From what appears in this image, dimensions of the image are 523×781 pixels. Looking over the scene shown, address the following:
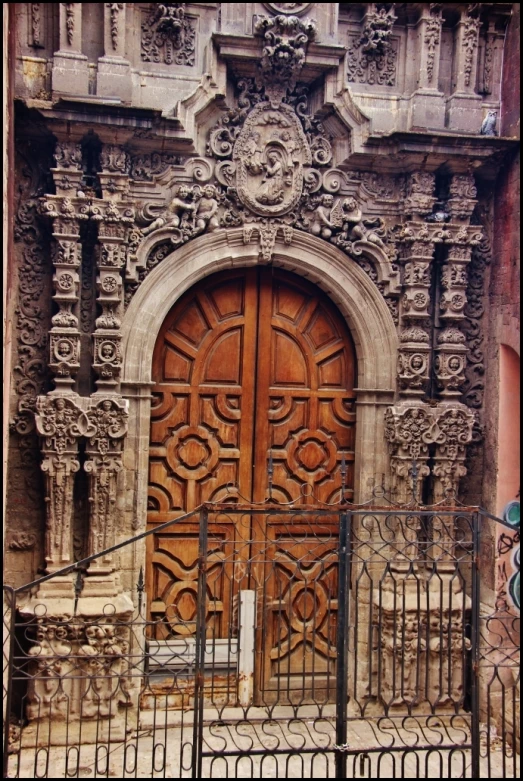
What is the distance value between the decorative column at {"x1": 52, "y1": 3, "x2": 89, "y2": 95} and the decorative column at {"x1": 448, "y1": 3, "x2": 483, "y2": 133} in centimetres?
291

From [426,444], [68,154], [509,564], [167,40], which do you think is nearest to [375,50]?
[167,40]

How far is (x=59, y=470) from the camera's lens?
20.0 feet

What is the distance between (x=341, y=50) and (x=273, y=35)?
56 cm

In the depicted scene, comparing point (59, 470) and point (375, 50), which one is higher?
point (375, 50)

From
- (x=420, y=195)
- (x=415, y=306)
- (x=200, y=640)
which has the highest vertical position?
(x=420, y=195)

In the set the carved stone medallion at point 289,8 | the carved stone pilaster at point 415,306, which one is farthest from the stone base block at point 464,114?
the carved stone medallion at point 289,8

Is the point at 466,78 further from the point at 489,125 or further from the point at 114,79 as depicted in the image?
the point at 114,79

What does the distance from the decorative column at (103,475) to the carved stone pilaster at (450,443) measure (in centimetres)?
252

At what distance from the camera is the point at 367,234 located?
6664 mm

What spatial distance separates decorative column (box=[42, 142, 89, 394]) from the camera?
19.8ft

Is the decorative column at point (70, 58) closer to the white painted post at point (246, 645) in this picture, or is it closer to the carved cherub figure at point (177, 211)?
the carved cherub figure at point (177, 211)

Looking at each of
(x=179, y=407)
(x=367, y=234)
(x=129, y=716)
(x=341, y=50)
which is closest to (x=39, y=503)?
(x=179, y=407)

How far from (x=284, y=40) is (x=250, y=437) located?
3.09m

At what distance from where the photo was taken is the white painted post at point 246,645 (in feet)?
21.0
